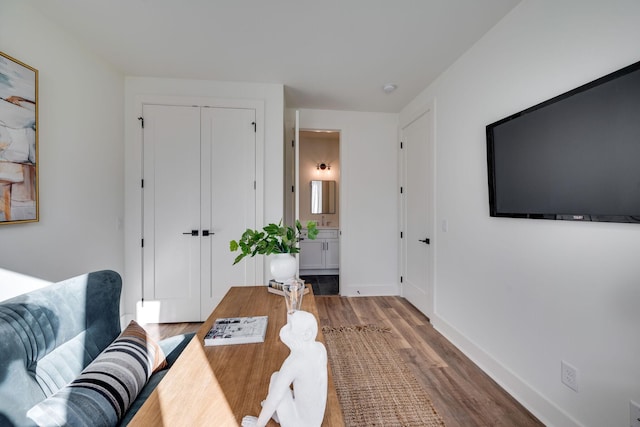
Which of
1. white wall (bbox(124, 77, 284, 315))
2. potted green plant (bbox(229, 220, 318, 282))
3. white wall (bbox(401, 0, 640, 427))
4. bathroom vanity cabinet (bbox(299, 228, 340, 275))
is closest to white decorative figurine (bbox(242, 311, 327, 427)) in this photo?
potted green plant (bbox(229, 220, 318, 282))

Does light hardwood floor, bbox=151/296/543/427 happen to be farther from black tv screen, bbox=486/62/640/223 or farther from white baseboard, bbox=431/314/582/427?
black tv screen, bbox=486/62/640/223

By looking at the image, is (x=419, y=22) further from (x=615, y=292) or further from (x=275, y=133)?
(x=615, y=292)

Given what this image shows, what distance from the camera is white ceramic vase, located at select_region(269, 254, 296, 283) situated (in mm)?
1605

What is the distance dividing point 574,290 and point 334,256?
371 cm

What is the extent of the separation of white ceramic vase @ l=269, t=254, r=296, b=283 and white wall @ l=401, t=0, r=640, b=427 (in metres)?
1.47

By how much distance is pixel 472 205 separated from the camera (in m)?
2.14

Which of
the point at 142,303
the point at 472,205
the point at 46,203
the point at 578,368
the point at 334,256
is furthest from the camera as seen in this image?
the point at 334,256

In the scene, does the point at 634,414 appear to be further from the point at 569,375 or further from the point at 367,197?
the point at 367,197

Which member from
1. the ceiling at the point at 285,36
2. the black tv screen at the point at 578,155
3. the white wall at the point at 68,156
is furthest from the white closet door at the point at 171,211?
the black tv screen at the point at 578,155

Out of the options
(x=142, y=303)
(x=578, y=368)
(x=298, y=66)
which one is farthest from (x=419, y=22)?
(x=142, y=303)

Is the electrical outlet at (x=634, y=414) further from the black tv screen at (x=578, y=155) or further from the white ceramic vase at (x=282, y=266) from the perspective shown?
the white ceramic vase at (x=282, y=266)

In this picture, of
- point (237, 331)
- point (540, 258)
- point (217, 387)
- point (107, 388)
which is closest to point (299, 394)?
point (217, 387)

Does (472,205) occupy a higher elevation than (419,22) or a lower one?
lower

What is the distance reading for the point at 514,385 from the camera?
1705mm
